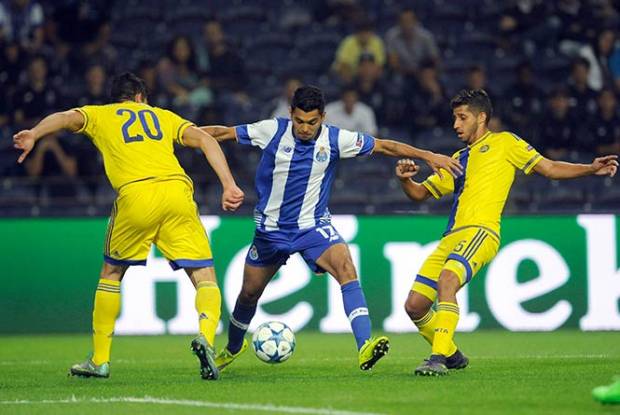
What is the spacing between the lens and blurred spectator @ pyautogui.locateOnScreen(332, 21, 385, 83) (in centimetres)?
1755

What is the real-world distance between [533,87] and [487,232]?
826 centimetres

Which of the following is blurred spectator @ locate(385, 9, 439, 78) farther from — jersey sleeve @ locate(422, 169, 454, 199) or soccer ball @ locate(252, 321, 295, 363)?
soccer ball @ locate(252, 321, 295, 363)

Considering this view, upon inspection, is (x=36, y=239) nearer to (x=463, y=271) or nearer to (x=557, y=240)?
(x=557, y=240)

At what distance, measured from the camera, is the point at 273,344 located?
9.18m

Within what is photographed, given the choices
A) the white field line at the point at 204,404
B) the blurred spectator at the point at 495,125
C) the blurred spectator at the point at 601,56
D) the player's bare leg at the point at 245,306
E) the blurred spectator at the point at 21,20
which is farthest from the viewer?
the blurred spectator at the point at 21,20

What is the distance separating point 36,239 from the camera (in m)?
14.2

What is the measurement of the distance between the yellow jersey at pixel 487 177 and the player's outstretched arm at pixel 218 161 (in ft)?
5.73

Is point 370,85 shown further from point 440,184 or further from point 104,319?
point 104,319

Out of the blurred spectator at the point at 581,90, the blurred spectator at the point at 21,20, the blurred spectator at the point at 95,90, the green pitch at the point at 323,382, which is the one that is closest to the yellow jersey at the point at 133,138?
the green pitch at the point at 323,382

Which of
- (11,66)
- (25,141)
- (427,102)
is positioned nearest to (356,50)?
(427,102)

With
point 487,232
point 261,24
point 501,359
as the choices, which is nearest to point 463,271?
point 487,232

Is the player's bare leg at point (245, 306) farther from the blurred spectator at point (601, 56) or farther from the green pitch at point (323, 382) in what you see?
the blurred spectator at point (601, 56)

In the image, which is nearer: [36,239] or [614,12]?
[36,239]

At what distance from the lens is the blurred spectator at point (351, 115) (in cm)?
1627
